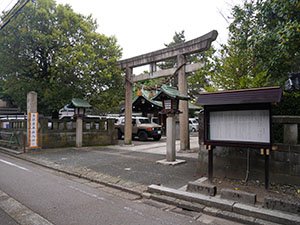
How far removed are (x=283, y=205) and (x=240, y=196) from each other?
78 centimetres

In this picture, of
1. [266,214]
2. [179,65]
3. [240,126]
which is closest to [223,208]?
[266,214]

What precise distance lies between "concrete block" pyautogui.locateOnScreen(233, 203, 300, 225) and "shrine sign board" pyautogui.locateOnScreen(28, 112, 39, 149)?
36.7 feet

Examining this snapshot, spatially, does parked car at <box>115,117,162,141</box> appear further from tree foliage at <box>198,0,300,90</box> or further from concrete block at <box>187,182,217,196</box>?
concrete block at <box>187,182,217,196</box>

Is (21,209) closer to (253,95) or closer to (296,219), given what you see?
(296,219)

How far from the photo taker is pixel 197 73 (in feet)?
34.8

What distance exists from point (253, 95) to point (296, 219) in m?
2.68

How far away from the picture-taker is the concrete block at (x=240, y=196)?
14.7 feet

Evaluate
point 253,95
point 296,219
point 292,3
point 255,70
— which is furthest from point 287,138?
point 255,70

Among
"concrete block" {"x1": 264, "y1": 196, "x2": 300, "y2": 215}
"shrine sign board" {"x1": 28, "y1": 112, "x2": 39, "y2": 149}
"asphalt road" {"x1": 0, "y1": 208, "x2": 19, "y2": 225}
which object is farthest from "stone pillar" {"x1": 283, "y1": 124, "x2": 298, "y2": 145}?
"shrine sign board" {"x1": 28, "y1": 112, "x2": 39, "y2": 149}

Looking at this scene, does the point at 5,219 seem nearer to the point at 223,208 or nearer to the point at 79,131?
the point at 223,208

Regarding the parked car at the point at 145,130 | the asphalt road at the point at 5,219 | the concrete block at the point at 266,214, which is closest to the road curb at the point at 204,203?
the concrete block at the point at 266,214

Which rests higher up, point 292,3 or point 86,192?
point 292,3

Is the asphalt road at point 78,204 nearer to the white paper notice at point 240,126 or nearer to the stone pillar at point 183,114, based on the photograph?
the white paper notice at point 240,126

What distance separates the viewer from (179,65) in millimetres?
11320
